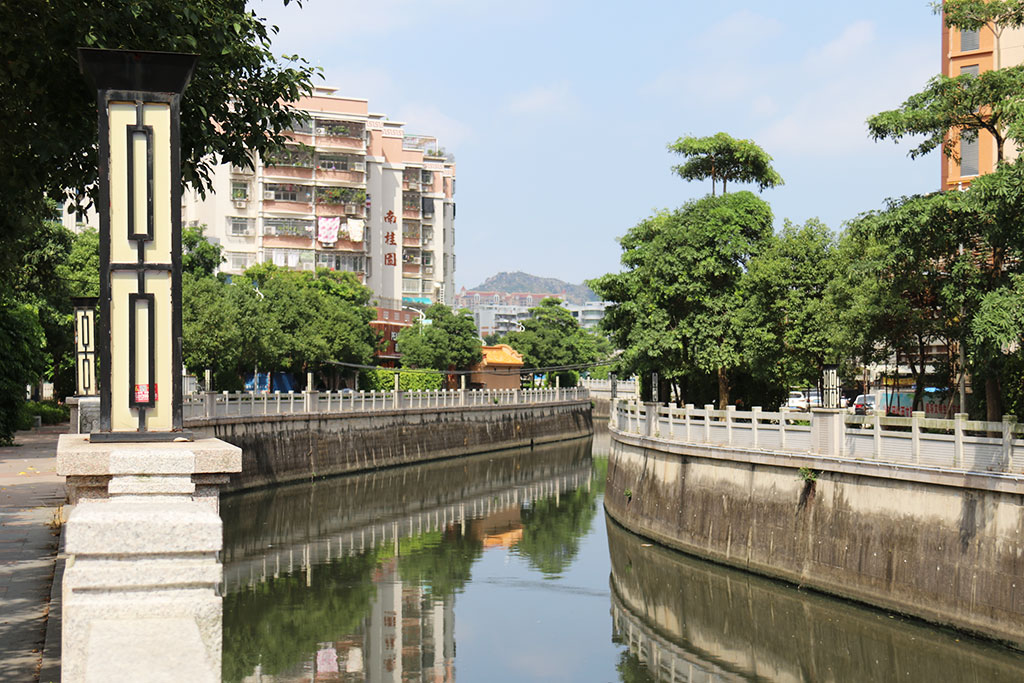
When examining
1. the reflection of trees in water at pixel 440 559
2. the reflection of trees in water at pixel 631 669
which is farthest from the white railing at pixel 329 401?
the reflection of trees in water at pixel 631 669

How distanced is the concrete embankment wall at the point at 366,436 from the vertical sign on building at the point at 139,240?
2193cm

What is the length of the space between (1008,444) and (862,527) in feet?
13.6

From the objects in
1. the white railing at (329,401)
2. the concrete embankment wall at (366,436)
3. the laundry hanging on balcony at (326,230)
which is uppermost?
the laundry hanging on balcony at (326,230)

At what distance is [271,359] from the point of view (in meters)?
55.8

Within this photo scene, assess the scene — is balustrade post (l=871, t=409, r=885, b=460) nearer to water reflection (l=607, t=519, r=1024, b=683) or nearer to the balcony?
water reflection (l=607, t=519, r=1024, b=683)

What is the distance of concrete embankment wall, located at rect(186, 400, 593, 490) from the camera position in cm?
4291

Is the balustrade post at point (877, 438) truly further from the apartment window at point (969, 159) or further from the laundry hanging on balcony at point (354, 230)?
the laundry hanging on balcony at point (354, 230)

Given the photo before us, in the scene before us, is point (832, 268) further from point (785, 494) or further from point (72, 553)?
point (72, 553)

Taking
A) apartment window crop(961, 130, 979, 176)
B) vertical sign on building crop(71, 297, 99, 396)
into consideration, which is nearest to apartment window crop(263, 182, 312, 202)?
apartment window crop(961, 130, 979, 176)

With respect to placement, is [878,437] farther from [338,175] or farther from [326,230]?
[338,175]

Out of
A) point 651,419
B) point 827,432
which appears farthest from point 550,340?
point 827,432

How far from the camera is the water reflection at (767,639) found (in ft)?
58.5

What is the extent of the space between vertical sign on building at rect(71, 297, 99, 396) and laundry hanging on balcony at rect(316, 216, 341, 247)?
6284 cm

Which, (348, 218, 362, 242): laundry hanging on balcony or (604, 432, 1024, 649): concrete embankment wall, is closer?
(604, 432, 1024, 649): concrete embankment wall
